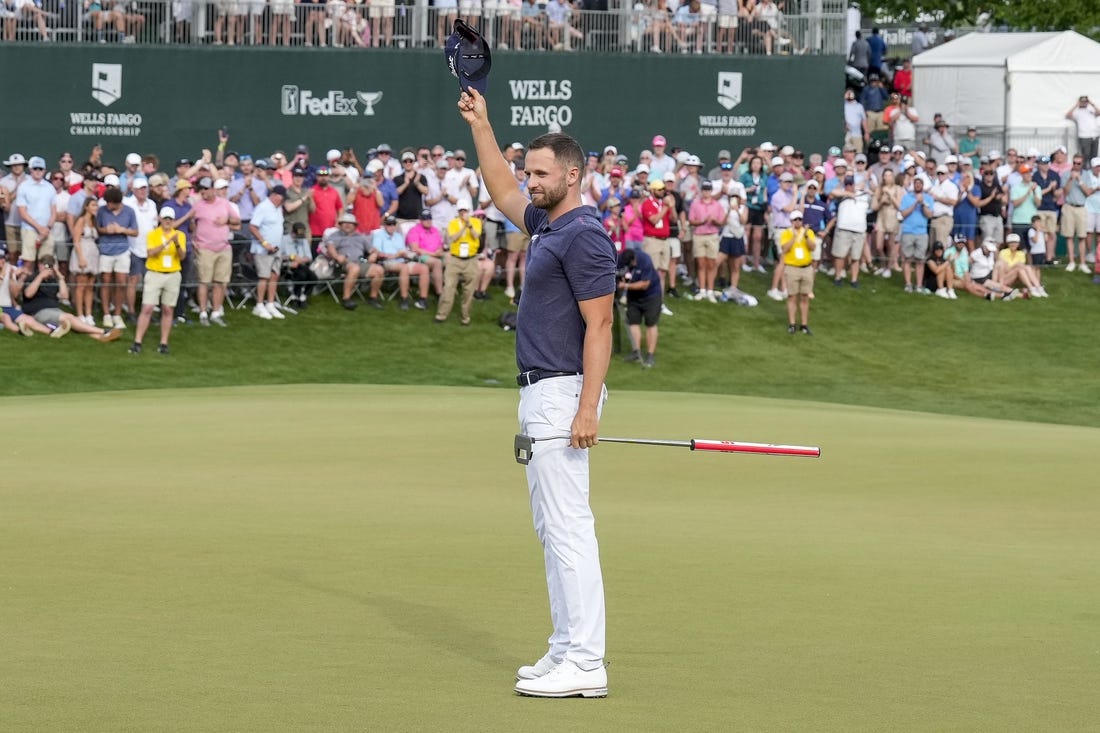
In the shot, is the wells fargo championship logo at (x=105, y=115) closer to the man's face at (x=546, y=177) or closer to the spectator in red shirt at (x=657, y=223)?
the spectator in red shirt at (x=657, y=223)

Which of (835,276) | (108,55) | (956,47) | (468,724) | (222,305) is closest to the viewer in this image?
(468,724)

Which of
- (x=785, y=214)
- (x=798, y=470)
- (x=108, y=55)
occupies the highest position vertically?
(x=108, y=55)

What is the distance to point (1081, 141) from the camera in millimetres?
38062

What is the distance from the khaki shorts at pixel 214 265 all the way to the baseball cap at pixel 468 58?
18904mm

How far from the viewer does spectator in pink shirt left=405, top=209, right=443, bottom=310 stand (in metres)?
28.6

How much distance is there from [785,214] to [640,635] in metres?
24.4

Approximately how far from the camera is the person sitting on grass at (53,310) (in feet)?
84.0

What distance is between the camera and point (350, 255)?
93.1ft

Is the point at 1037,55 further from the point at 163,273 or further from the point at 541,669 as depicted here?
the point at 541,669

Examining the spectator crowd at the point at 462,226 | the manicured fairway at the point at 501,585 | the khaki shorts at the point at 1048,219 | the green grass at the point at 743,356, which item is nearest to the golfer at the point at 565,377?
the manicured fairway at the point at 501,585

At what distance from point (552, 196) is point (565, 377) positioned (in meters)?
0.71

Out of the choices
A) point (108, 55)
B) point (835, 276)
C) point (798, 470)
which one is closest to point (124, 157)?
point (108, 55)

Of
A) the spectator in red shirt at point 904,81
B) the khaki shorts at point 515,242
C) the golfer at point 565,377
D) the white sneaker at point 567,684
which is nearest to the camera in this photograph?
the white sneaker at point 567,684

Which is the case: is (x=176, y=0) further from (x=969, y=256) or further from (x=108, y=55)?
(x=969, y=256)
